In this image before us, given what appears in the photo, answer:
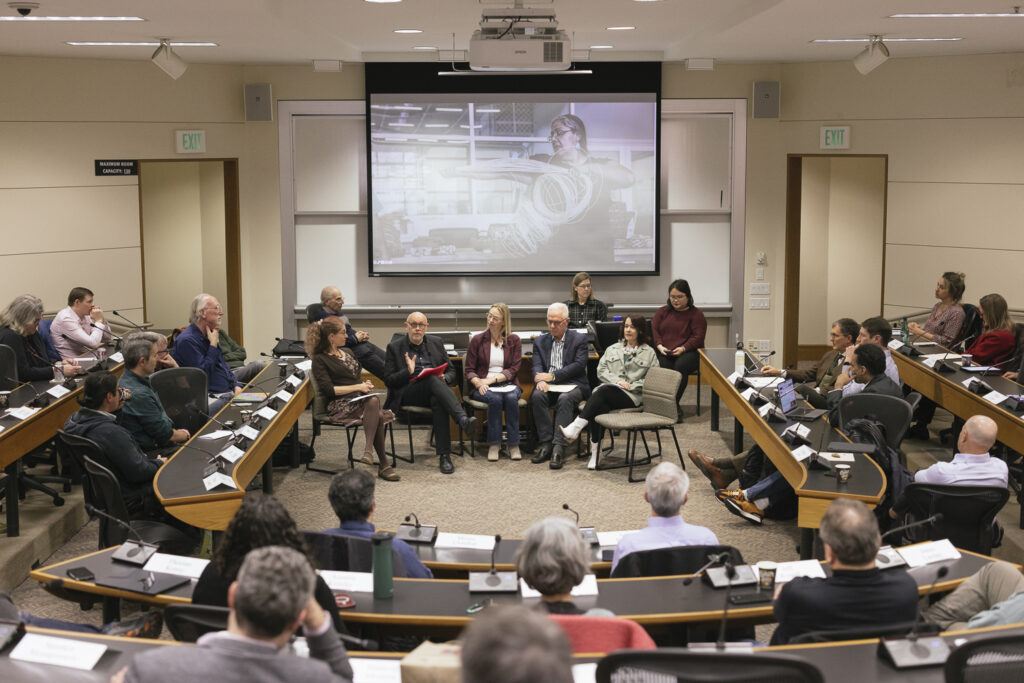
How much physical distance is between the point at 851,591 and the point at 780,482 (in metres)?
3.11

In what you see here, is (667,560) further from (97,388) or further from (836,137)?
(836,137)

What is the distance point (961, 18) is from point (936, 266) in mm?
3192

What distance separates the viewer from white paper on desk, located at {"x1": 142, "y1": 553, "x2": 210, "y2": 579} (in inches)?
151

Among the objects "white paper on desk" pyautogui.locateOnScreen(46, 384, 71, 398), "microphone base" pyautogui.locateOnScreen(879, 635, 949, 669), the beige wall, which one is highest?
the beige wall

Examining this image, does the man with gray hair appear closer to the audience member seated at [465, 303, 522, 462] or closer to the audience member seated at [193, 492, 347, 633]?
the audience member seated at [193, 492, 347, 633]

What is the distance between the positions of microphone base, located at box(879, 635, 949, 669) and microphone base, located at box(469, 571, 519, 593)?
4.11ft

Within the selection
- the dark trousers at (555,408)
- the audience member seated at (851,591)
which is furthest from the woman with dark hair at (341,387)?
the audience member seated at (851,591)

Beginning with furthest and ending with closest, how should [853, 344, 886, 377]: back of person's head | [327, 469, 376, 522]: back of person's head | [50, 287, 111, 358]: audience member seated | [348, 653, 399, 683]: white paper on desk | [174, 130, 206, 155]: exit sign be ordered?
[174, 130, 206, 155]: exit sign, [50, 287, 111, 358]: audience member seated, [853, 344, 886, 377]: back of person's head, [327, 469, 376, 522]: back of person's head, [348, 653, 399, 683]: white paper on desk

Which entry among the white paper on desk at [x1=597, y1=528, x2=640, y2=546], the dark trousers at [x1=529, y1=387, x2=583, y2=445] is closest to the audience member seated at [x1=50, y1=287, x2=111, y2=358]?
the dark trousers at [x1=529, y1=387, x2=583, y2=445]

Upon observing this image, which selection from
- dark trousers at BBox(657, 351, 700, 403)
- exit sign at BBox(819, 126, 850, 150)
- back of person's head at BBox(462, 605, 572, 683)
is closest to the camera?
back of person's head at BBox(462, 605, 572, 683)

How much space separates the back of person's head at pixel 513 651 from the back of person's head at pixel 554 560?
1.27 metres

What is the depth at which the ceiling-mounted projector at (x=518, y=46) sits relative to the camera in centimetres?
673

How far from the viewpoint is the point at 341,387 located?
7309mm

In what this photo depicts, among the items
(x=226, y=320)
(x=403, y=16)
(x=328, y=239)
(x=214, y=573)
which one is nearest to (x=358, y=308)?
(x=328, y=239)
